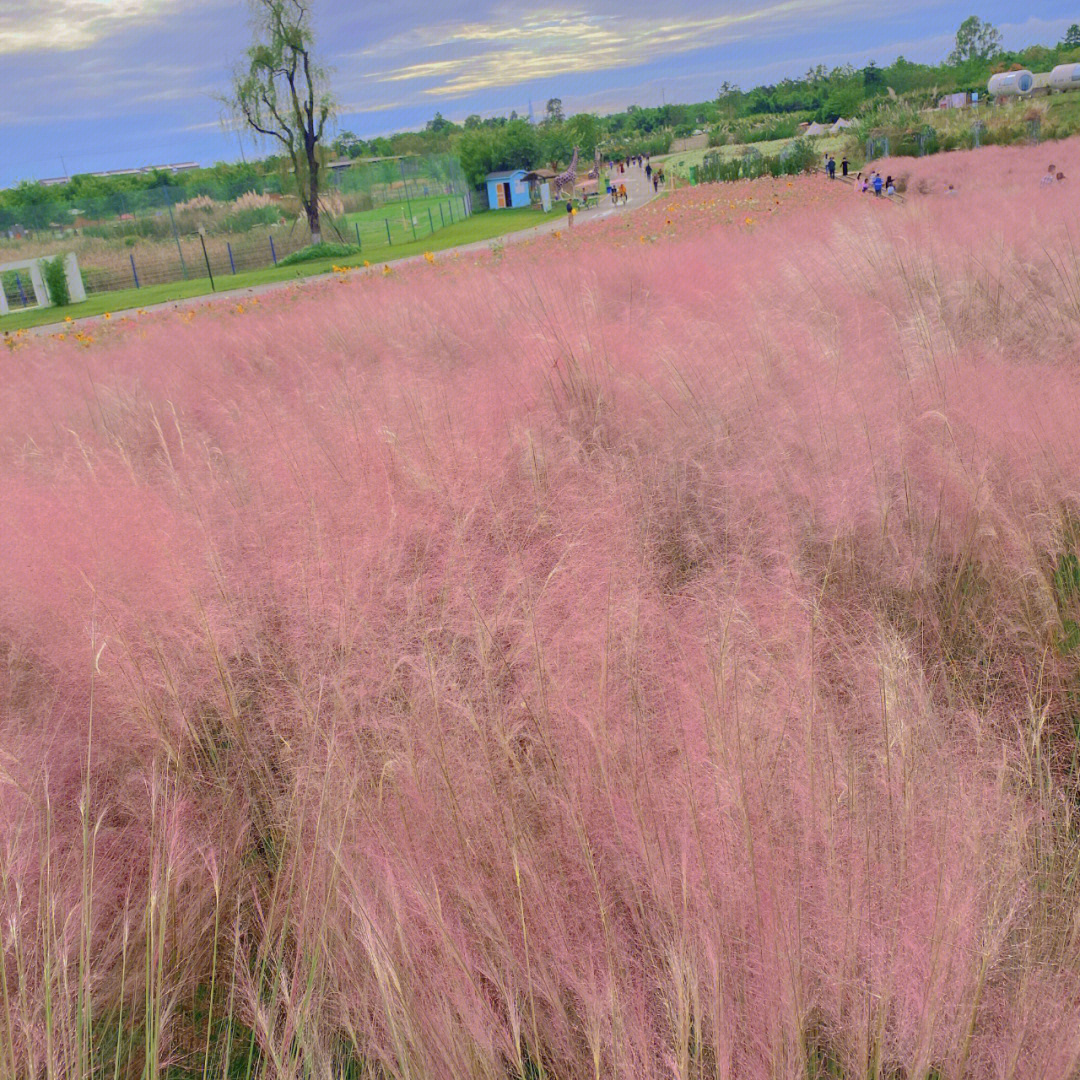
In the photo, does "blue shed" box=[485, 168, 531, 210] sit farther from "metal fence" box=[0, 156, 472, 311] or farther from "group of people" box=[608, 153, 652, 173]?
"group of people" box=[608, 153, 652, 173]

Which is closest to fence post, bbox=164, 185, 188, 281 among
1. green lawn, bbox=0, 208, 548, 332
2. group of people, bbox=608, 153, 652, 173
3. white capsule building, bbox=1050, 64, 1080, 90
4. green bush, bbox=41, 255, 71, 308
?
green lawn, bbox=0, 208, 548, 332

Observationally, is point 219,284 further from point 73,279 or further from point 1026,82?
point 1026,82

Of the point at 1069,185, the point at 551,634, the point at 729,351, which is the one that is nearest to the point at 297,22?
the point at 1069,185

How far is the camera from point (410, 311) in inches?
225

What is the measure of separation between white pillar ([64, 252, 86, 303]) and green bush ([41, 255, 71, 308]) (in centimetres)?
12

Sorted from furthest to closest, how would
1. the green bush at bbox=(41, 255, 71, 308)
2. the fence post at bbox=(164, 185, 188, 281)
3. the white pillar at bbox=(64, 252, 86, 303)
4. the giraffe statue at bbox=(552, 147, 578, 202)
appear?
the giraffe statue at bbox=(552, 147, 578, 202), the fence post at bbox=(164, 185, 188, 281), the white pillar at bbox=(64, 252, 86, 303), the green bush at bbox=(41, 255, 71, 308)

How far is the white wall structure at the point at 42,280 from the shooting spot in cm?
2342

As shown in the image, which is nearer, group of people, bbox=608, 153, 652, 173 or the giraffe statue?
the giraffe statue

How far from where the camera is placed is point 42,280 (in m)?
23.6

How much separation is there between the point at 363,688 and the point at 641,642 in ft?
2.09

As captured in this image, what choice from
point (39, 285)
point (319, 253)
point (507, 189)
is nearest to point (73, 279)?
point (39, 285)

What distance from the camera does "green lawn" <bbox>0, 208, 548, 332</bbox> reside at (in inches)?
799

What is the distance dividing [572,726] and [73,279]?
27938 millimetres

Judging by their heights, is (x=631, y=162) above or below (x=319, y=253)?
above
